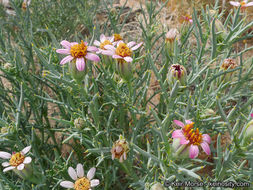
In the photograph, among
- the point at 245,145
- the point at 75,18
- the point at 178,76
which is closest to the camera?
the point at 245,145

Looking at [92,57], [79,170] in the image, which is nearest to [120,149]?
[79,170]

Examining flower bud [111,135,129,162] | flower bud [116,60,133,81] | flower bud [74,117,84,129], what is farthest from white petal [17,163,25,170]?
flower bud [116,60,133,81]

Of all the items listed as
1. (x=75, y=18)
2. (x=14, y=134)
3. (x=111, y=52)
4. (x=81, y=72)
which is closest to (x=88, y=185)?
(x=14, y=134)

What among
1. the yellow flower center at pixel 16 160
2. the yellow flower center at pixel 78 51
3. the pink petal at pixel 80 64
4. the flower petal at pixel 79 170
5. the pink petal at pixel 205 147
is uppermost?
the yellow flower center at pixel 78 51

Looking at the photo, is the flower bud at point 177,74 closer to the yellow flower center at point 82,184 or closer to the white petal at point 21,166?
the yellow flower center at point 82,184

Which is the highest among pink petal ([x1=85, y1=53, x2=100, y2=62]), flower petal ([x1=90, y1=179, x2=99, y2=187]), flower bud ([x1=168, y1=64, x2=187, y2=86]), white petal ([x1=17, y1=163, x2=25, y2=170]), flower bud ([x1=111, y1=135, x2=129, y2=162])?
pink petal ([x1=85, y1=53, x2=100, y2=62])

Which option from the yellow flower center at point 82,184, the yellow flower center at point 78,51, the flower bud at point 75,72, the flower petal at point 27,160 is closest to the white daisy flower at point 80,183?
the yellow flower center at point 82,184

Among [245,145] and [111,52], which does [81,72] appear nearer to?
[111,52]

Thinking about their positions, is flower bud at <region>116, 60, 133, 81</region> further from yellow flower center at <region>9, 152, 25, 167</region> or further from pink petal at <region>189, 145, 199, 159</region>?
yellow flower center at <region>9, 152, 25, 167</region>

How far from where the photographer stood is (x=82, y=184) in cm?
135

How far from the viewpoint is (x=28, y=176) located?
1306 millimetres

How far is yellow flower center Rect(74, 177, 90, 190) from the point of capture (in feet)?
4.37

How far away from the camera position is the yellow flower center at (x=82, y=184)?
133cm

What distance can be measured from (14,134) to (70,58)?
20.4 inches
